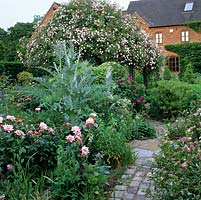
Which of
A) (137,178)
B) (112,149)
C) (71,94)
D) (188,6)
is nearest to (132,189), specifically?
(137,178)

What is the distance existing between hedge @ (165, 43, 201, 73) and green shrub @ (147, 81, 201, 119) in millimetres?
18101

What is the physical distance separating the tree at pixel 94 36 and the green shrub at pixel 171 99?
4114 mm

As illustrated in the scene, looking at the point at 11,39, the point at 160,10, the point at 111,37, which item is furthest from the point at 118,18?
the point at 11,39

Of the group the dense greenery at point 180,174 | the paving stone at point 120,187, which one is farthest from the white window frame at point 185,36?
the dense greenery at point 180,174

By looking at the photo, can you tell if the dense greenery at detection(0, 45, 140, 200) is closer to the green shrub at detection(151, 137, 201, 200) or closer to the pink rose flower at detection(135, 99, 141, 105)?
the green shrub at detection(151, 137, 201, 200)

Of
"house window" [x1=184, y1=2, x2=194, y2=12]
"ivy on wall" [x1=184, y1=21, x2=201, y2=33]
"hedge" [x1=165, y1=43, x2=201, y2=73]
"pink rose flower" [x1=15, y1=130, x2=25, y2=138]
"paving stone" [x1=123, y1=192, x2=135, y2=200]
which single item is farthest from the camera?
"house window" [x1=184, y1=2, x2=194, y2=12]

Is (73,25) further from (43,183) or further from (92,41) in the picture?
(43,183)

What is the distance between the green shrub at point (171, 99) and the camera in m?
7.96

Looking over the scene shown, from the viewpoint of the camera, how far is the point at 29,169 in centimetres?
359

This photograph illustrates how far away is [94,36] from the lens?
40.0 ft

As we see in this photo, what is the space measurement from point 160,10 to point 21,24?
62.9 ft

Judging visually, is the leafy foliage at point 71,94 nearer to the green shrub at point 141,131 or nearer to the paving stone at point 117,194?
the green shrub at point 141,131

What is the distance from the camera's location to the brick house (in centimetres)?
2730

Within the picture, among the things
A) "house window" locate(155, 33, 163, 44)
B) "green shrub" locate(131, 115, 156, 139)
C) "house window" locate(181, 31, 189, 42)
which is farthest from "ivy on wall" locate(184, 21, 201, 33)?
"green shrub" locate(131, 115, 156, 139)
